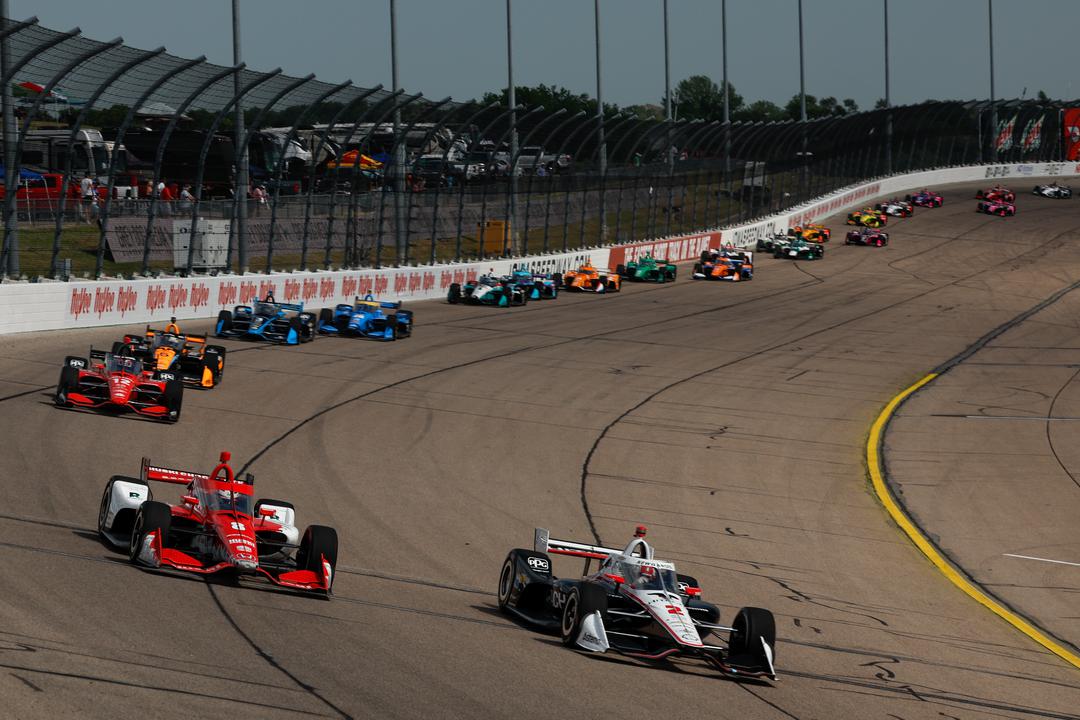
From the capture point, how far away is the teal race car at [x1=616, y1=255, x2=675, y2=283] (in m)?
46.6

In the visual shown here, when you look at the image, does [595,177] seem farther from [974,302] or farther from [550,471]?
[550,471]

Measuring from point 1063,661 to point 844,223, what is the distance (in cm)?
5887

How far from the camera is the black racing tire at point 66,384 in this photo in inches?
754

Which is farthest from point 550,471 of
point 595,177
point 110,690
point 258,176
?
point 595,177

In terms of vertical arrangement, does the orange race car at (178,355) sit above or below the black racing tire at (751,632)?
above

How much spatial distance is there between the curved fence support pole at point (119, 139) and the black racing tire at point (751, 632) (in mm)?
19603

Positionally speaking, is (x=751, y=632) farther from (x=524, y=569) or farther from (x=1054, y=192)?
(x=1054, y=192)

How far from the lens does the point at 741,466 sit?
806 inches

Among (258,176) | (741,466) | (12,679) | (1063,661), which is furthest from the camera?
(258,176)

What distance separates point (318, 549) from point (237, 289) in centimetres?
2032

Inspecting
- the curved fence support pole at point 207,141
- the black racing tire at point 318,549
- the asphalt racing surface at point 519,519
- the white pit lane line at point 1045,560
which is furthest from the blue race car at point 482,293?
the black racing tire at point 318,549

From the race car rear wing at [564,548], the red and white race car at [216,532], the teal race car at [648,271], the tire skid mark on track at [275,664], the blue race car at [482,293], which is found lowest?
the tire skid mark on track at [275,664]

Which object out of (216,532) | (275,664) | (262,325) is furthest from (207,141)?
(275,664)

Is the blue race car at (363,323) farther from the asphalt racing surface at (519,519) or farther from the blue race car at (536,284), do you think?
the blue race car at (536,284)
